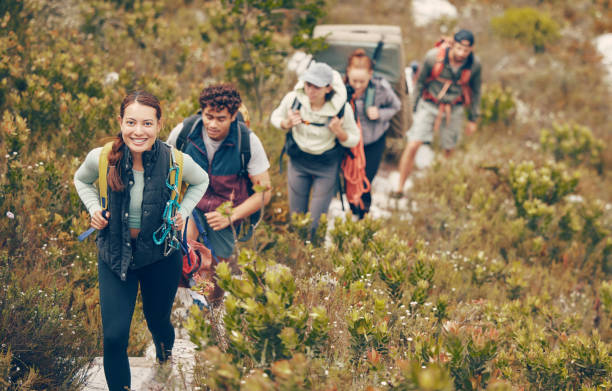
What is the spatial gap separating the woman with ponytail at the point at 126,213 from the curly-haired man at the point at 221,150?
0.53 meters

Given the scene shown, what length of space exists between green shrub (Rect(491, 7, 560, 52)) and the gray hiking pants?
9569mm

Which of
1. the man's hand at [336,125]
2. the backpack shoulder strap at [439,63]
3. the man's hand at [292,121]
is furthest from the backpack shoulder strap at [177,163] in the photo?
the backpack shoulder strap at [439,63]

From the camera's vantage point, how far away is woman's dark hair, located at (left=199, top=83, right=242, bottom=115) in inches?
121

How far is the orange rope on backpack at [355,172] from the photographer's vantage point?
4.51 m

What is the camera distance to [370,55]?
5.50 m

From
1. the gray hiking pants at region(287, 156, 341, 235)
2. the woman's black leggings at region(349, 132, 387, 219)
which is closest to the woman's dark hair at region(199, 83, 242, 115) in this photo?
the gray hiking pants at region(287, 156, 341, 235)

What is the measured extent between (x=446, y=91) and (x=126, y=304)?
4491mm

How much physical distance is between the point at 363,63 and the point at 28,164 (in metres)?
2.89

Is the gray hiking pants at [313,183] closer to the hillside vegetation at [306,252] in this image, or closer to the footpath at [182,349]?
the hillside vegetation at [306,252]

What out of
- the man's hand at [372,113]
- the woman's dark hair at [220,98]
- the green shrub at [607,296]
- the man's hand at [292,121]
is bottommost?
the green shrub at [607,296]

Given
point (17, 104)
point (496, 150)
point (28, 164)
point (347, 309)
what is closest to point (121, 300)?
point (347, 309)

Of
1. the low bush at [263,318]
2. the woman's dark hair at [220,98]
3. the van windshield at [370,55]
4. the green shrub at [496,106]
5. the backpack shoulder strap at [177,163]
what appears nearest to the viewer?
the low bush at [263,318]

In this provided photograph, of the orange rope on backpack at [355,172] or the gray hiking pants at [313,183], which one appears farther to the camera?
the orange rope on backpack at [355,172]

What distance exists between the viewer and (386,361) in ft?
9.54
